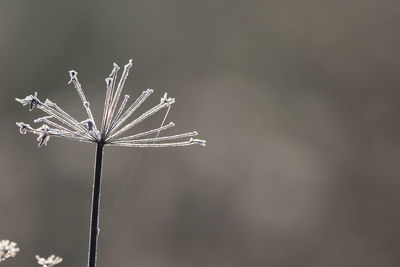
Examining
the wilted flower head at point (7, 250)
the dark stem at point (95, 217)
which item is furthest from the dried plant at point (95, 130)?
the wilted flower head at point (7, 250)

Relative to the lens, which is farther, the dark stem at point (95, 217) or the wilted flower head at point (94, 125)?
the wilted flower head at point (94, 125)

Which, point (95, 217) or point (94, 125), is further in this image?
point (94, 125)

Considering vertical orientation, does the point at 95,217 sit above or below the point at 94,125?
below

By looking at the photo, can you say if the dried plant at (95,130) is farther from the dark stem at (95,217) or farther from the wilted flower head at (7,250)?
the wilted flower head at (7,250)

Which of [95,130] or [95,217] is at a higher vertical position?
[95,130]

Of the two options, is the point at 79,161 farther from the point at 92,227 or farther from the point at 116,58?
the point at 92,227

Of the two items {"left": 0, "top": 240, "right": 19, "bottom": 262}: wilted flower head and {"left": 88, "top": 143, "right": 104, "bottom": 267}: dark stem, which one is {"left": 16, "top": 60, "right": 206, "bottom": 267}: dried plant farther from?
{"left": 0, "top": 240, "right": 19, "bottom": 262}: wilted flower head

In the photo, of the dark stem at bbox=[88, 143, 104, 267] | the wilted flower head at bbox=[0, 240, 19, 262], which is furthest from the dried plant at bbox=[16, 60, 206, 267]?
the wilted flower head at bbox=[0, 240, 19, 262]

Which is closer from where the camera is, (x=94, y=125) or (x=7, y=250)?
(x=7, y=250)

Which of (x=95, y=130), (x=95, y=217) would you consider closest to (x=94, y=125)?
(x=95, y=130)

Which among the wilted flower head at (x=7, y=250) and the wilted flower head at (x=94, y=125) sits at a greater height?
the wilted flower head at (x=94, y=125)

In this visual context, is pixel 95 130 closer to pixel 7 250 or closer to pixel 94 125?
pixel 94 125
